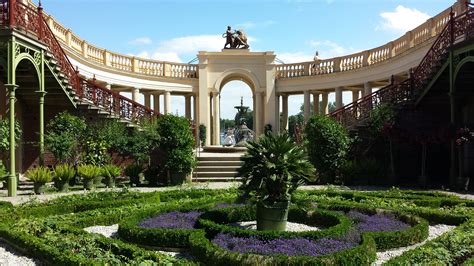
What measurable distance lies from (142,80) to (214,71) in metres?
5.36

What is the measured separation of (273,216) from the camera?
306 inches

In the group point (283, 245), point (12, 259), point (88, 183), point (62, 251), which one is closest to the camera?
point (62, 251)

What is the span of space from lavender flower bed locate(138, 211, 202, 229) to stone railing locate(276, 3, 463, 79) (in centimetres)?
1367

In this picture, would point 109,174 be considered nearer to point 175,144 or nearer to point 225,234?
point 175,144

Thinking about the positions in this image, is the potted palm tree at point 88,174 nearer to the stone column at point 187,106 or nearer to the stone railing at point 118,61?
the stone railing at point 118,61

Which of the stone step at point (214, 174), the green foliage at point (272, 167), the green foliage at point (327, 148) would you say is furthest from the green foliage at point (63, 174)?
the green foliage at point (272, 167)

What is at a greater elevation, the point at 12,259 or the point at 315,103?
the point at 315,103

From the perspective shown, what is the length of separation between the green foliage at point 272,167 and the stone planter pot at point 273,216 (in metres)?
0.10

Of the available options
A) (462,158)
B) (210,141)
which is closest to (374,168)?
(462,158)

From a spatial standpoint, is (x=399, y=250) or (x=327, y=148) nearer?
(x=399, y=250)

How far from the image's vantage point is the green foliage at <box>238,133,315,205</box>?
768 cm

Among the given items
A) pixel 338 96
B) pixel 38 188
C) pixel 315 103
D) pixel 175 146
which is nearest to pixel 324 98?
pixel 315 103

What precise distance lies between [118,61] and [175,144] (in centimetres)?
1213

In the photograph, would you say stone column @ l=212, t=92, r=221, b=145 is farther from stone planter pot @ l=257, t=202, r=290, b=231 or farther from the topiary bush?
stone planter pot @ l=257, t=202, r=290, b=231
